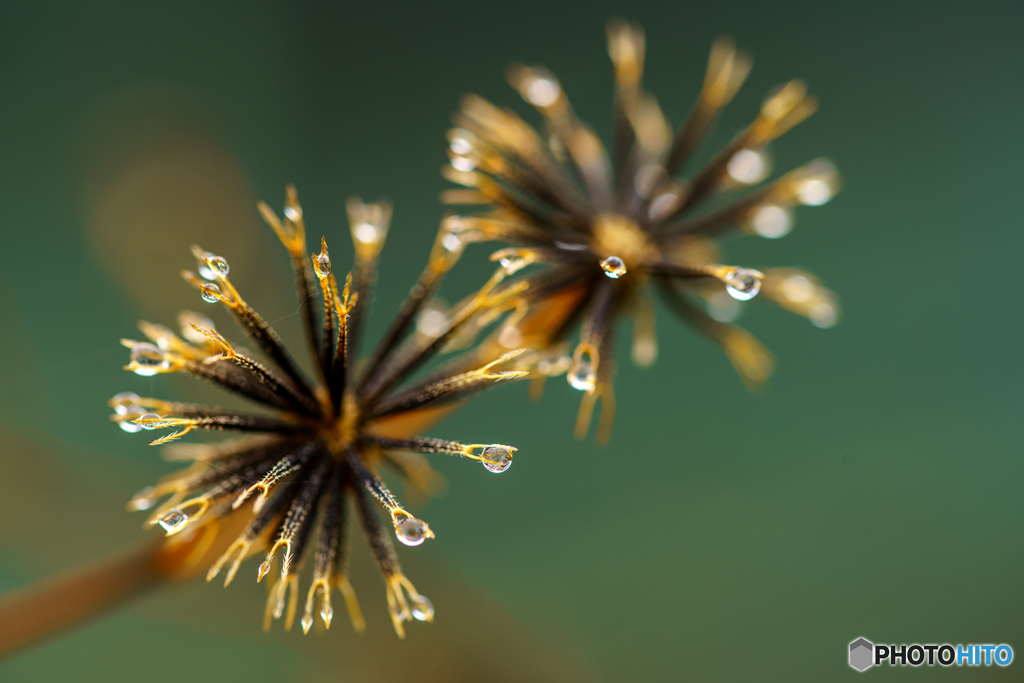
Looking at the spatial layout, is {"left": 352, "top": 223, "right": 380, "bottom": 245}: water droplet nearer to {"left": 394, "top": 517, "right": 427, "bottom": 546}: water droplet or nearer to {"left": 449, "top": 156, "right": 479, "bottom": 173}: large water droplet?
{"left": 449, "top": 156, "right": 479, "bottom": 173}: large water droplet

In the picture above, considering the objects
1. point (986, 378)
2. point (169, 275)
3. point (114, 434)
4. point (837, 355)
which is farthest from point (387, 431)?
point (986, 378)

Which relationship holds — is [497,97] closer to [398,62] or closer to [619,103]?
[398,62]

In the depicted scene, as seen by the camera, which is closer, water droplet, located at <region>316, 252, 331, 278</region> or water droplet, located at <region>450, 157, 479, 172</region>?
water droplet, located at <region>316, 252, 331, 278</region>

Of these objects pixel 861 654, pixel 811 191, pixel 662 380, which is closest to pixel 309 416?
pixel 811 191

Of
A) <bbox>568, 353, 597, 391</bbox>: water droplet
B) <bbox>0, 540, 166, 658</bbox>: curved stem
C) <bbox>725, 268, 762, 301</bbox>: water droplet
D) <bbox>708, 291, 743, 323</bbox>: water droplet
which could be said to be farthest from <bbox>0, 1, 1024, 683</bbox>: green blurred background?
<bbox>725, 268, 762, 301</bbox>: water droplet

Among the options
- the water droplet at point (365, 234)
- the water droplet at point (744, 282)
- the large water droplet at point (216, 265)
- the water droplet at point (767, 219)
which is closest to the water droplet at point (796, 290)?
the water droplet at point (767, 219)

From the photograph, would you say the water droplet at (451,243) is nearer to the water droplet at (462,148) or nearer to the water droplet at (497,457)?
the water droplet at (462,148)
